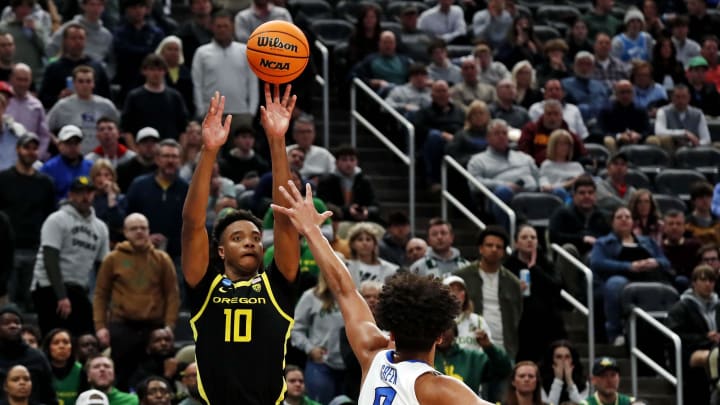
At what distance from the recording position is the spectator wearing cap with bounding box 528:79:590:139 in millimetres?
20328

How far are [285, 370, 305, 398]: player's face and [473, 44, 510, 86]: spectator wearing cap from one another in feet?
25.4

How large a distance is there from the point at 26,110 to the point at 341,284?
1008cm

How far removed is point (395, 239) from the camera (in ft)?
56.2

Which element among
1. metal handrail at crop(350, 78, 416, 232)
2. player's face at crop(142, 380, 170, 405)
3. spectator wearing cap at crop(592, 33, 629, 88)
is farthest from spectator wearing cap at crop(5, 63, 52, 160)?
spectator wearing cap at crop(592, 33, 629, 88)

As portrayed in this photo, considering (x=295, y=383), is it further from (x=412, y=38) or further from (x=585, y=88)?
(x=585, y=88)

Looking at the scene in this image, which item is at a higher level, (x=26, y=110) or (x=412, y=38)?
(x=412, y=38)

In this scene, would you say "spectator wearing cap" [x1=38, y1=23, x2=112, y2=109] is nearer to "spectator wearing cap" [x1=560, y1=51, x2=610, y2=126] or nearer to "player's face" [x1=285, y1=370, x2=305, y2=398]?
"player's face" [x1=285, y1=370, x2=305, y2=398]

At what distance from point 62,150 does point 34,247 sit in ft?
3.42

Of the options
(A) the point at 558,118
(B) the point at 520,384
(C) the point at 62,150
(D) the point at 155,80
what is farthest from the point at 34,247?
(A) the point at 558,118

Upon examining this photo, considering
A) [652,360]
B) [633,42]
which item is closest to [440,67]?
[633,42]

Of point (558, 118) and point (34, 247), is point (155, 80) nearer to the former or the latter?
point (34, 247)

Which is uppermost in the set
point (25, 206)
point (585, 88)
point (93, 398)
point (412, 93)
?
point (585, 88)

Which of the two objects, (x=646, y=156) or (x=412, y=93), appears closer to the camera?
(x=412, y=93)

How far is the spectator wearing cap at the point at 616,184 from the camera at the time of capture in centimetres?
1859
